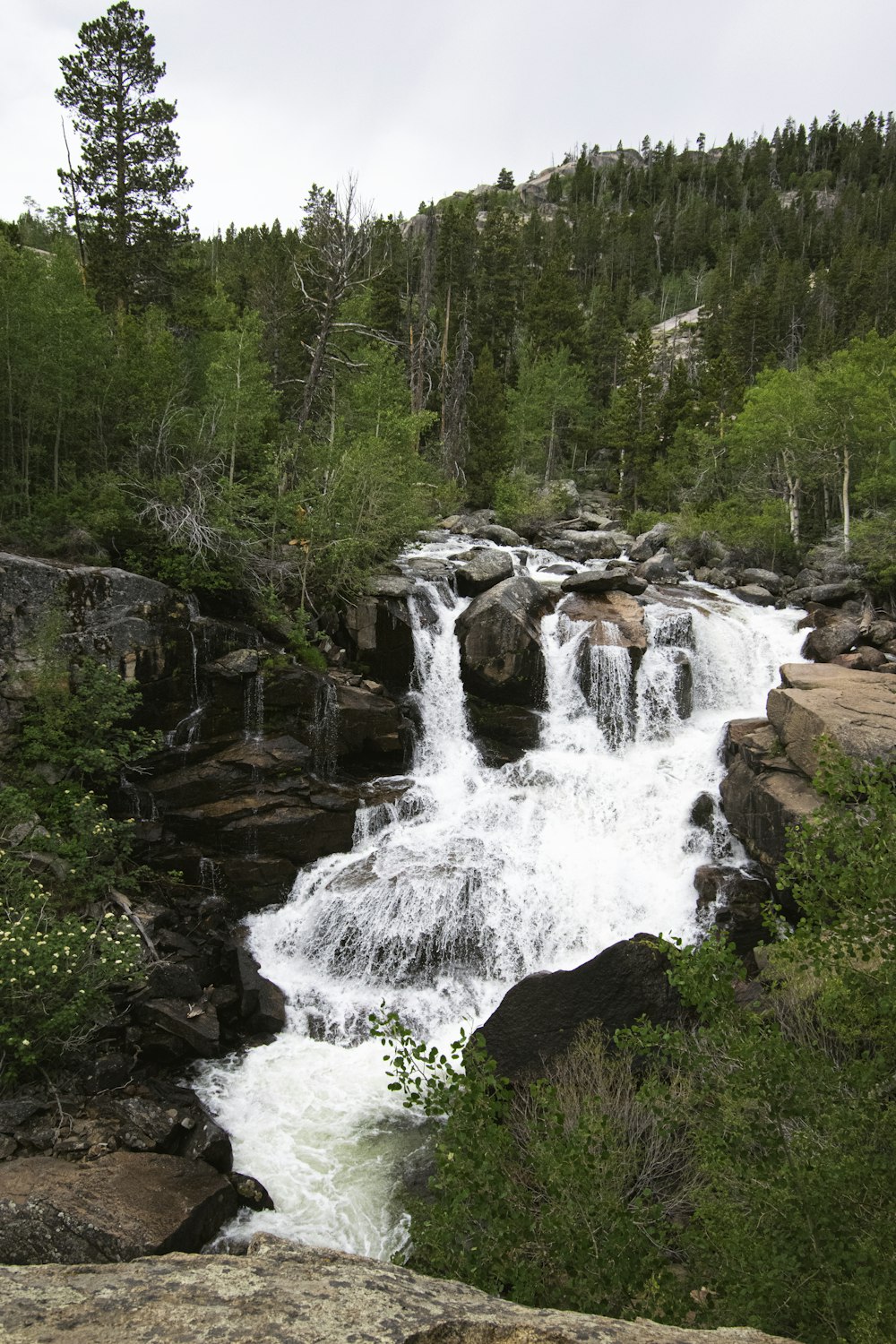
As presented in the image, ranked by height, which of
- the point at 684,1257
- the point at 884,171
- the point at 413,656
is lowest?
the point at 684,1257

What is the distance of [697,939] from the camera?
49.3 feet

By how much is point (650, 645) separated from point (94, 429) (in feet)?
58.5

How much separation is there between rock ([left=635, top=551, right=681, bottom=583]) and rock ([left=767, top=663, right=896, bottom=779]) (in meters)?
12.0

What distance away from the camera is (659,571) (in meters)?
30.1

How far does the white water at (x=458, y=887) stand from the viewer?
35.8ft

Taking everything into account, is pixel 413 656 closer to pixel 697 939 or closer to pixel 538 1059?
pixel 697 939

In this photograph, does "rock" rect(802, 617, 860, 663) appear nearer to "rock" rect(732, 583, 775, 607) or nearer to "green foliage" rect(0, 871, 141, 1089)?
"rock" rect(732, 583, 775, 607)

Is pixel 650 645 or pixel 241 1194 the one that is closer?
pixel 241 1194

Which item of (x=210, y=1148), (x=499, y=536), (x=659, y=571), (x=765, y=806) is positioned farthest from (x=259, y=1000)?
(x=499, y=536)

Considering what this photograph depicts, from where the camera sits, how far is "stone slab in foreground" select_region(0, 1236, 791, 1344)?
2.07m

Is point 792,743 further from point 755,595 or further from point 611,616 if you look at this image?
point 755,595

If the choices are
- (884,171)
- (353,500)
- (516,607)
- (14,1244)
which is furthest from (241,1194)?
(884,171)

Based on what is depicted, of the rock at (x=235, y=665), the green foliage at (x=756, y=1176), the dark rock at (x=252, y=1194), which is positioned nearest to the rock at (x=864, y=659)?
the green foliage at (x=756, y=1176)

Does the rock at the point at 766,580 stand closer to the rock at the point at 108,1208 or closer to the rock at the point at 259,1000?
the rock at the point at 259,1000
